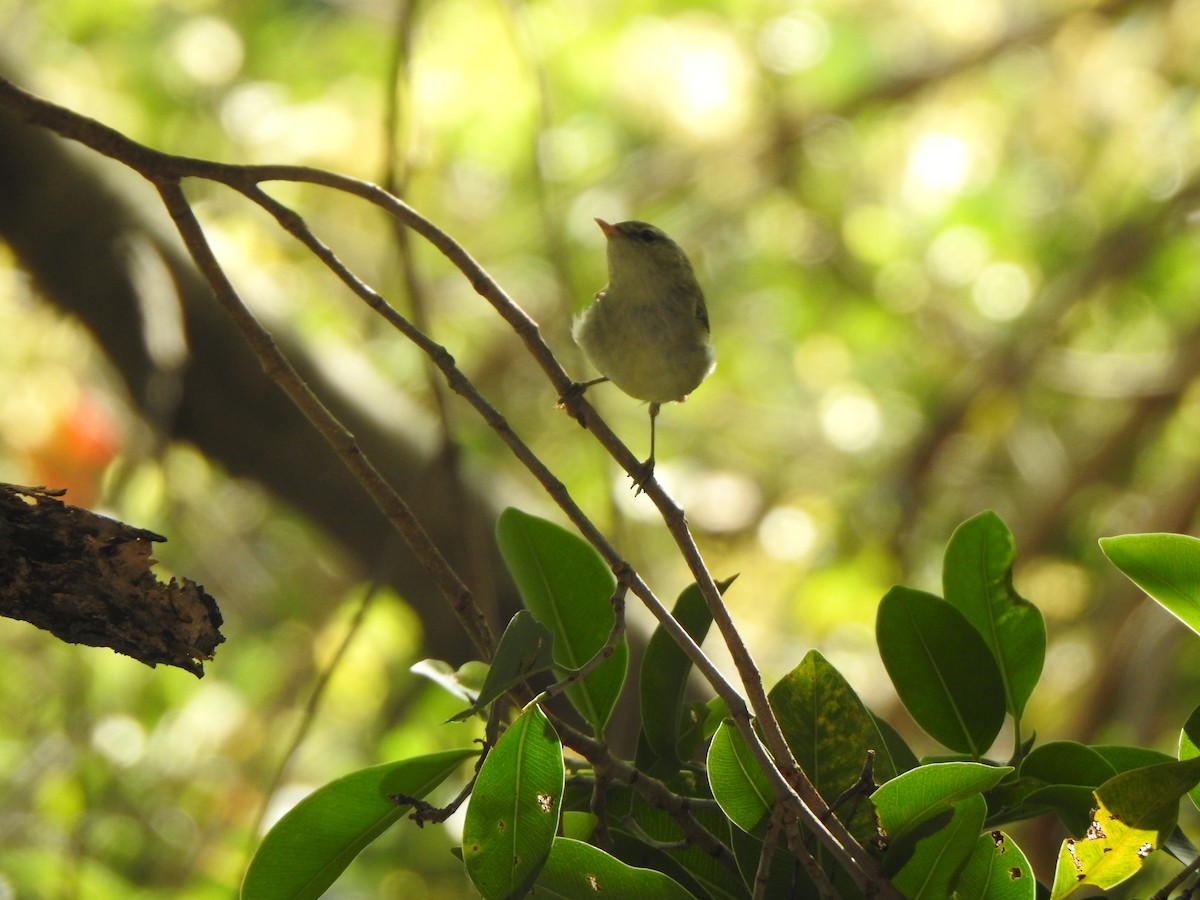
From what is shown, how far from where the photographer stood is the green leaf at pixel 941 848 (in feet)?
3.25

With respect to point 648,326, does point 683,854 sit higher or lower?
lower

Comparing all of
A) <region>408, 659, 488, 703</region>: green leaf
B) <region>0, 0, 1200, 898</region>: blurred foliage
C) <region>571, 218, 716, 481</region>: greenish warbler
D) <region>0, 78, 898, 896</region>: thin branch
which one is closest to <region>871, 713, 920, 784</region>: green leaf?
<region>0, 78, 898, 896</region>: thin branch

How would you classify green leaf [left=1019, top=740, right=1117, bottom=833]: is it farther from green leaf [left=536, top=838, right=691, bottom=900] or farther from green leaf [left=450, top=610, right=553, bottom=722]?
green leaf [left=450, top=610, right=553, bottom=722]

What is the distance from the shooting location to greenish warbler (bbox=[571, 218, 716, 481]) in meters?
2.52

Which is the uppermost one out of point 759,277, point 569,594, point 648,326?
point 759,277

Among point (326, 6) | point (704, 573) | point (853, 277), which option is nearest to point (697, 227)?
point (853, 277)

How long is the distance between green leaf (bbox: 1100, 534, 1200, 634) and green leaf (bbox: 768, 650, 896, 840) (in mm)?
281

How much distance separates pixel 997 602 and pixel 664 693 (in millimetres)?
371

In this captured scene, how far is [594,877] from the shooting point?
3.27 ft

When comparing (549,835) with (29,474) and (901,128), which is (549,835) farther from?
(901,128)

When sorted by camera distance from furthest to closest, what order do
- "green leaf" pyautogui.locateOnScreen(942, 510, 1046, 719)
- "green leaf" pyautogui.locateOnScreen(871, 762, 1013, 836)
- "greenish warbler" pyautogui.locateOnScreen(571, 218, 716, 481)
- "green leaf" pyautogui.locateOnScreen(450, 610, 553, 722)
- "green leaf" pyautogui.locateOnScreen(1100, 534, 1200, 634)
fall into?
"greenish warbler" pyautogui.locateOnScreen(571, 218, 716, 481)
"green leaf" pyautogui.locateOnScreen(942, 510, 1046, 719)
"green leaf" pyautogui.locateOnScreen(1100, 534, 1200, 634)
"green leaf" pyautogui.locateOnScreen(871, 762, 1013, 836)
"green leaf" pyautogui.locateOnScreen(450, 610, 553, 722)

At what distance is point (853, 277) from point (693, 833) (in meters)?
4.54

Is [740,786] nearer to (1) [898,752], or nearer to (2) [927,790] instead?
(2) [927,790]

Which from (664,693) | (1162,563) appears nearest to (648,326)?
(664,693)
